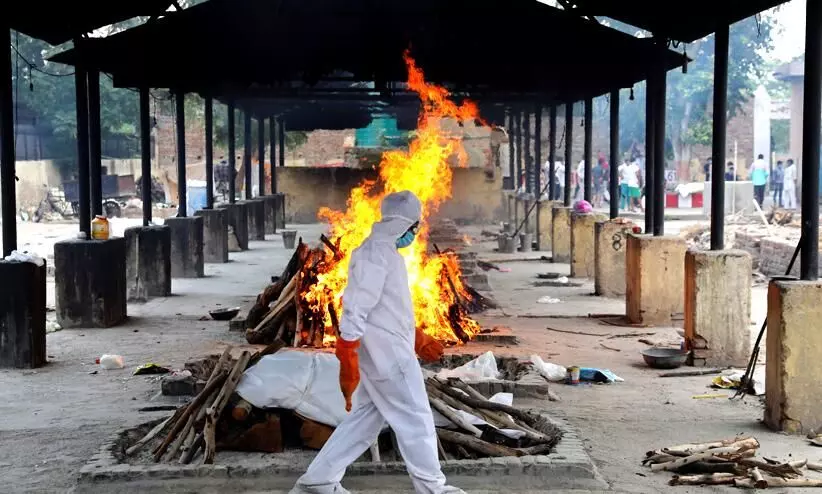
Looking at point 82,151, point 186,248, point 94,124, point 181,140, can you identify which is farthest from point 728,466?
point 181,140

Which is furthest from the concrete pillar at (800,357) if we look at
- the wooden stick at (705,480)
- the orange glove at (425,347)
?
the orange glove at (425,347)

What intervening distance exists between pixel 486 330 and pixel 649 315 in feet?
9.55

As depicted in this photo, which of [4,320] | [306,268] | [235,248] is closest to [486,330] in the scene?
[306,268]

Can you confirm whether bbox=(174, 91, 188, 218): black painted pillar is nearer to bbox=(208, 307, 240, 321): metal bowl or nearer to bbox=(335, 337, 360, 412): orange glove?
bbox=(208, 307, 240, 321): metal bowl

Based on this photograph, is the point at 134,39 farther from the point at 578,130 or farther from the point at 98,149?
the point at 578,130

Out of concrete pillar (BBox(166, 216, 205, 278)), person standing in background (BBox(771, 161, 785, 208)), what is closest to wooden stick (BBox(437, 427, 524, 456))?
concrete pillar (BBox(166, 216, 205, 278))

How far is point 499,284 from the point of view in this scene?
20.2 meters

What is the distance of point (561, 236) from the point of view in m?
24.4

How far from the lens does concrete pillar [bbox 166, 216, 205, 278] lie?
69.1 ft

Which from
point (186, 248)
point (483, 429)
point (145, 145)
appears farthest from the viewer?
point (186, 248)

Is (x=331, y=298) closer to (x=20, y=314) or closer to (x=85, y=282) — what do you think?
(x=20, y=314)

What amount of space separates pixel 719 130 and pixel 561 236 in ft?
40.2

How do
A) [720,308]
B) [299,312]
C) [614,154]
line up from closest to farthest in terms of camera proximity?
[720,308] → [299,312] → [614,154]

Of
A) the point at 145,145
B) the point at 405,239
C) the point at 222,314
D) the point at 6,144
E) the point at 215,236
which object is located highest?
the point at 145,145
